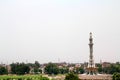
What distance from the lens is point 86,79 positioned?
38.6 metres

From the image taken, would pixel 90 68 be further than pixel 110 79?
Yes

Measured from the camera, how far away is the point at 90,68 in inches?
1695

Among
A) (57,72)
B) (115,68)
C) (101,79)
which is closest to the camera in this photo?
(101,79)

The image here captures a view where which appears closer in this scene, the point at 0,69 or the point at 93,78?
the point at 93,78

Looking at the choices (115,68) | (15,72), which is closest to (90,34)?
(115,68)

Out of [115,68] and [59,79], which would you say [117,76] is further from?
[115,68]

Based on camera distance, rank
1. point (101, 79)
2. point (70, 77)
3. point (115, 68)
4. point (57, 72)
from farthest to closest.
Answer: point (57, 72)
point (115, 68)
point (101, 79)
point (70, 77)

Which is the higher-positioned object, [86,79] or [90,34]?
[90,34]

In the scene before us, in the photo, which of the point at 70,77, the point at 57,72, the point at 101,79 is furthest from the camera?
the point at 57,72

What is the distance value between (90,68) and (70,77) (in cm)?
772

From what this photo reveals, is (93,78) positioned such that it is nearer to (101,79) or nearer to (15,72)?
(101,79)

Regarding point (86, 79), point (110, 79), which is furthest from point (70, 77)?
point (110, 79)

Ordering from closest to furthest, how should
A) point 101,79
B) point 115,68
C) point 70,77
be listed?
point 70,77
point 101,79
point 115,68

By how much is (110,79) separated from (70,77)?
641cm
